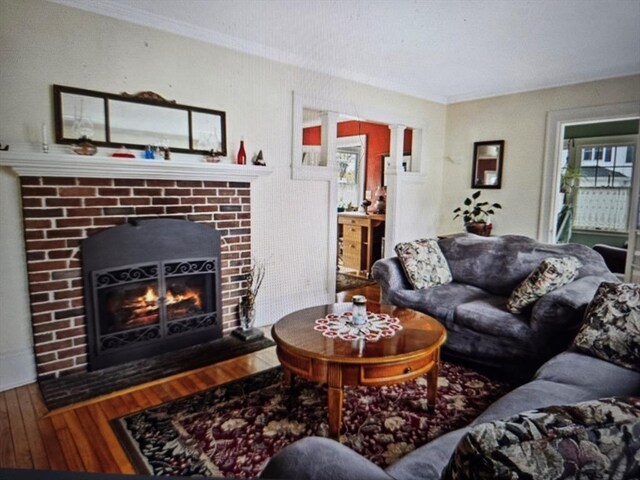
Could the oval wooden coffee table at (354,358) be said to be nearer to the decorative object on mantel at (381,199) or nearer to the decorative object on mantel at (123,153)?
the decorative object on mantel at (123,153)

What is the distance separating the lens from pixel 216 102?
3.35 m

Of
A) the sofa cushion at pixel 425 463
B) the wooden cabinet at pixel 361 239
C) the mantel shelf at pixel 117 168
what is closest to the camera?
the sofa cushion at pixel 425 463

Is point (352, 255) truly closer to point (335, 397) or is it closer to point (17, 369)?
point (335, 397)

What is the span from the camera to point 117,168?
2.72 meters

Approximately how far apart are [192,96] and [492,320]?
2828mm

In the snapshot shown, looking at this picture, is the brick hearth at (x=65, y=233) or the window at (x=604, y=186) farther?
the window at (x=604, y=186)

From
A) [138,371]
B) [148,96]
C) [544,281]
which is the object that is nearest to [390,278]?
[544,281]

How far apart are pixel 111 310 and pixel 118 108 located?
4.74 ft

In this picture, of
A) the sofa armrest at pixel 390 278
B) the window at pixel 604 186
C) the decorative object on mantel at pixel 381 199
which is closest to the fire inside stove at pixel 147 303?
the sofa armrest at pixel 390 278

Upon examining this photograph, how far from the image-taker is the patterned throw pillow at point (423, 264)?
3.34 m

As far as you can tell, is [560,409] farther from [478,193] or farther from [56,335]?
[478,193]

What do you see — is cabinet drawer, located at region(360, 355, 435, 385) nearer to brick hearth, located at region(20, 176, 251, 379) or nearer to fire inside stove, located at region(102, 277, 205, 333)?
fire inside stove, located at region(102, 277, 205, 333)

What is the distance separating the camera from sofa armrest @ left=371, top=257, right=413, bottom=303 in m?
3.34

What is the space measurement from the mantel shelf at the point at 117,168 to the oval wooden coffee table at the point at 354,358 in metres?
1.49
